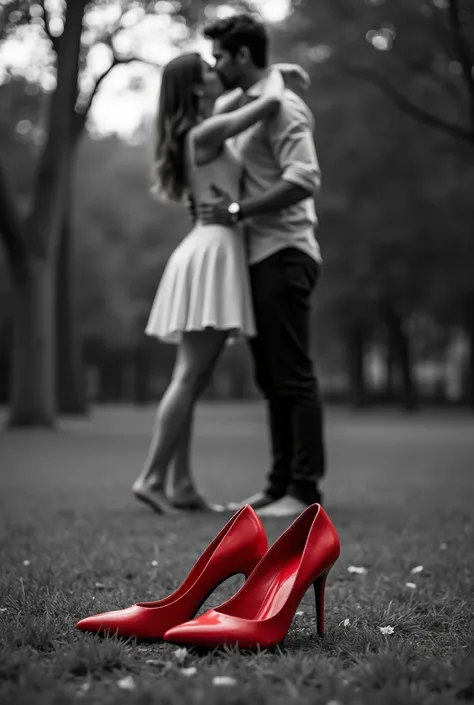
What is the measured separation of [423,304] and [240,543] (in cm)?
2364

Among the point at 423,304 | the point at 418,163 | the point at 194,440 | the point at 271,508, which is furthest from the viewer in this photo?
the point at 423,304

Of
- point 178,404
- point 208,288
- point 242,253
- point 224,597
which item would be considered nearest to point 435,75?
Answer: point 242,253

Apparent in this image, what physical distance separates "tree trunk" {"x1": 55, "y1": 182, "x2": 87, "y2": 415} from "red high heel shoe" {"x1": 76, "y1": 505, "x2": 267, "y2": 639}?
17.3 meters

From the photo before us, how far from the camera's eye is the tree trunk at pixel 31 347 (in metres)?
13.9

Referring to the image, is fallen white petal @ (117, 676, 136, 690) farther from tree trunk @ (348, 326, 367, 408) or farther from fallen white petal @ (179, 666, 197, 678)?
tree trunk @ (348, 326, 367, 408)

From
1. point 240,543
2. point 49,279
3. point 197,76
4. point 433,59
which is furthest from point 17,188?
point 240,543

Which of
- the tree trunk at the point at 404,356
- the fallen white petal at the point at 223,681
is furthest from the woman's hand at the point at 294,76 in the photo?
the tree trunk at the point at 404,356

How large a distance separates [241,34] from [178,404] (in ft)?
6.36

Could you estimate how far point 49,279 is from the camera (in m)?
14.2

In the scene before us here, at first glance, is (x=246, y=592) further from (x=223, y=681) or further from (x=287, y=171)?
(x=287, y=171)

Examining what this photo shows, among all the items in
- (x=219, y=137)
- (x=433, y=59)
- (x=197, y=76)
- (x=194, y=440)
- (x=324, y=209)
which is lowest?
(x=194, y=440)

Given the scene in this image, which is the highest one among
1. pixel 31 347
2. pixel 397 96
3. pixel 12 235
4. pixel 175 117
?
pixel 397 96

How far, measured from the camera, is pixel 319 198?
904 inches

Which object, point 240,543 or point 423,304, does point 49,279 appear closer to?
point 240,543
